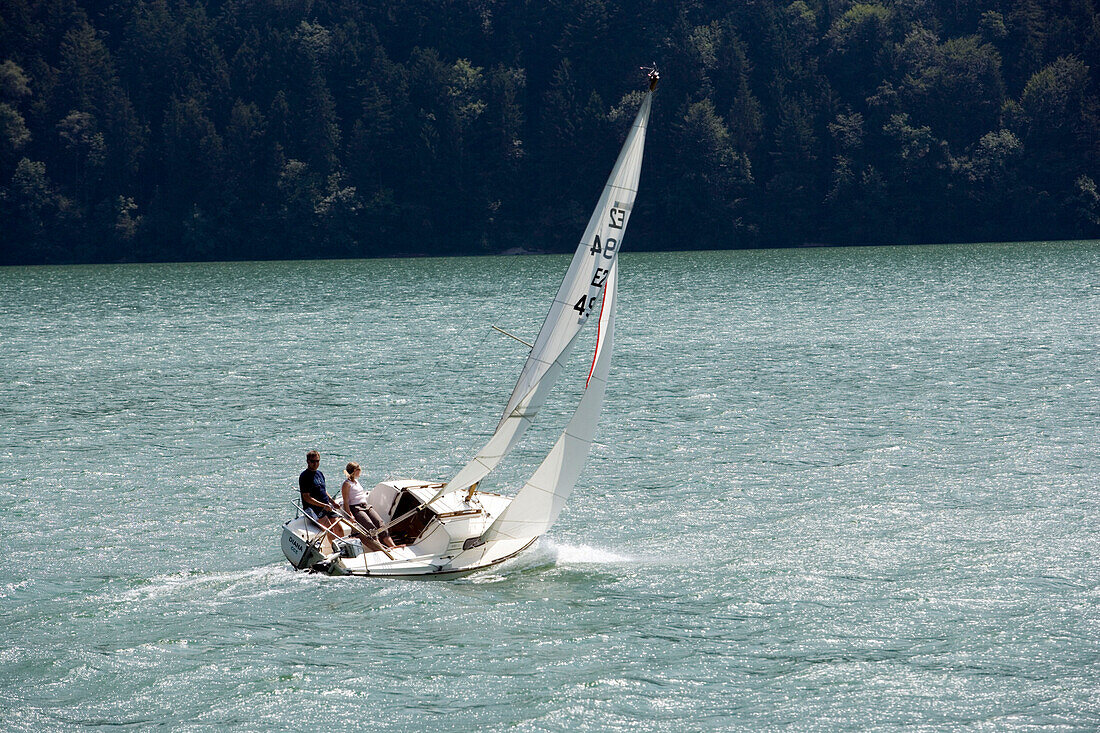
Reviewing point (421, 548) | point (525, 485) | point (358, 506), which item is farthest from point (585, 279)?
point (358, 506)

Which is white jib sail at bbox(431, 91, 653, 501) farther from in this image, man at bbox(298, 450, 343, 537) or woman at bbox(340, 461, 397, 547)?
man at bbox(298, 450, 343, 537)

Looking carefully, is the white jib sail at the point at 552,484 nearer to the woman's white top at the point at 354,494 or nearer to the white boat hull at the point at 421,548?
the white boat hull at the point at 421,548

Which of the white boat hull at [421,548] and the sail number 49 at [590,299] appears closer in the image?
the sail number 49 at [590,299]

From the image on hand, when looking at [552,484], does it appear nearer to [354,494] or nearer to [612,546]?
[612,546]

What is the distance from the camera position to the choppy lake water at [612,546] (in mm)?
17219

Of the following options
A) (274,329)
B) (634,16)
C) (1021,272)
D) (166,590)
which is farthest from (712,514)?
(634,16)

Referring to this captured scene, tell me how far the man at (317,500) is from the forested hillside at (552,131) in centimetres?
11215

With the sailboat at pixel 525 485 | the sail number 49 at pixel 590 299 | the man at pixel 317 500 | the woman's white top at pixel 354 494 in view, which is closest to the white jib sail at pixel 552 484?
the sailboat at pixel 525 485

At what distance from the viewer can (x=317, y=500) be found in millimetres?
22156

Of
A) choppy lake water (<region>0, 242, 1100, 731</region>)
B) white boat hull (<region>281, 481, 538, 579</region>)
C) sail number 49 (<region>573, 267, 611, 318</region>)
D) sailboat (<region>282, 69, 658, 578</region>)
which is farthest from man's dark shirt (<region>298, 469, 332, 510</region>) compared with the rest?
sail number 49 (<region>573, 267, 611, 318</region>)

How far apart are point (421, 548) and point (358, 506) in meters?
1.37

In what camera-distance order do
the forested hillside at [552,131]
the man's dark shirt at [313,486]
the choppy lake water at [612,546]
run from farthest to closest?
the forested hillside at [552,131] < the man's dark shirt at [313,486] < the choppy lake water at [612,546]

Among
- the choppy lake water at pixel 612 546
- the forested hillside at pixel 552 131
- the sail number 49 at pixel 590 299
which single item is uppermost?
the forested hillside at pixel 552 131

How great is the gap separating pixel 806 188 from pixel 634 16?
29.9 metres
